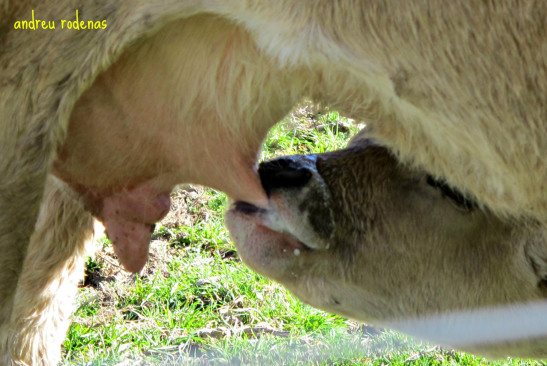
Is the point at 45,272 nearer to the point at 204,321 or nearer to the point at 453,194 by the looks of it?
the point at 204,321

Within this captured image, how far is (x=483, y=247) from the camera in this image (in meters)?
2.48

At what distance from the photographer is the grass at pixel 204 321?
3355mm

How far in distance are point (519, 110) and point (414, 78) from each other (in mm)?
229

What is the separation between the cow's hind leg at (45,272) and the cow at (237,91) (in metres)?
0.33

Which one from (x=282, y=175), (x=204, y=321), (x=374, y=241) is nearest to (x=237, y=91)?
(x=282, y=175)

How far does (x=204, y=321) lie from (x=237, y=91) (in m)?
1.51

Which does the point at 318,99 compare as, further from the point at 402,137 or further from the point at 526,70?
the point at 526,70

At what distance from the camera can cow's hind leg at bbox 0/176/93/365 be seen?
2965mm

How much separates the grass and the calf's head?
0.63m

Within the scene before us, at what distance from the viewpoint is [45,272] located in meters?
2.99

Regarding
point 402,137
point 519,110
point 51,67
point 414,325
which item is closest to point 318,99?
point 402,137

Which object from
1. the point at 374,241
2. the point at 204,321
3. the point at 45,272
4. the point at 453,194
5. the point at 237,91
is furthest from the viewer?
the point at 204,321

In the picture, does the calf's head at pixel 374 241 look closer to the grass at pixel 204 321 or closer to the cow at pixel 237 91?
the cow at pixel 237 91

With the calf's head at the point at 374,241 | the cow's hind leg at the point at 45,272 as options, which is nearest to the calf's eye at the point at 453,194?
the calf's head at the point at 374,241
